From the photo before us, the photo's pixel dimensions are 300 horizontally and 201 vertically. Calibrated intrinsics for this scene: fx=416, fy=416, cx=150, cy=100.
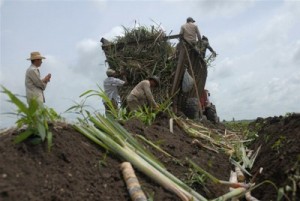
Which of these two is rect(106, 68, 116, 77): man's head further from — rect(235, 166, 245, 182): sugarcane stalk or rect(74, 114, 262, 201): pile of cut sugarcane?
rect(74, 114, 262, 201): pile of cut sugarcane

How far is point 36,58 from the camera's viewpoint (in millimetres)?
6055

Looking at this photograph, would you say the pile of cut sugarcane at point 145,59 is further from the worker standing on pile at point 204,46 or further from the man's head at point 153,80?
the worker standing on pile at point 204,46

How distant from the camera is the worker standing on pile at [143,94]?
7031mm

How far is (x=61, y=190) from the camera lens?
2.44 metres

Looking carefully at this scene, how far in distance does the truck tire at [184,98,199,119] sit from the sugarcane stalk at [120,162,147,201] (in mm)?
6196

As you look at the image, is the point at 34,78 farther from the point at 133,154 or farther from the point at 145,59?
the point at 133,154

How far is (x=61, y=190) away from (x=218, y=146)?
11.0ft

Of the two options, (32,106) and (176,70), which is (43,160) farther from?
(176,70)

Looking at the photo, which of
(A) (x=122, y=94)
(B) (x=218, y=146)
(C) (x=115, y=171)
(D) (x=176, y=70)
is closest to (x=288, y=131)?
(B) (x=218, y=146)

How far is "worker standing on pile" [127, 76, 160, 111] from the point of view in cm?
703

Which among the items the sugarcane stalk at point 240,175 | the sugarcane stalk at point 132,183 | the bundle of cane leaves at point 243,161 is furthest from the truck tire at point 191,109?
the sugarcane stalk at point 132,183

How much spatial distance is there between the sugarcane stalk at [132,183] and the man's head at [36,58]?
3.49 meters

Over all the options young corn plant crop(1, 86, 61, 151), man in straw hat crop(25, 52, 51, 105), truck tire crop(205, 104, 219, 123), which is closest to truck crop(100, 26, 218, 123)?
man in straw hat crop(25, 52, 51, 105)

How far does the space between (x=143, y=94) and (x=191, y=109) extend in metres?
2.40
